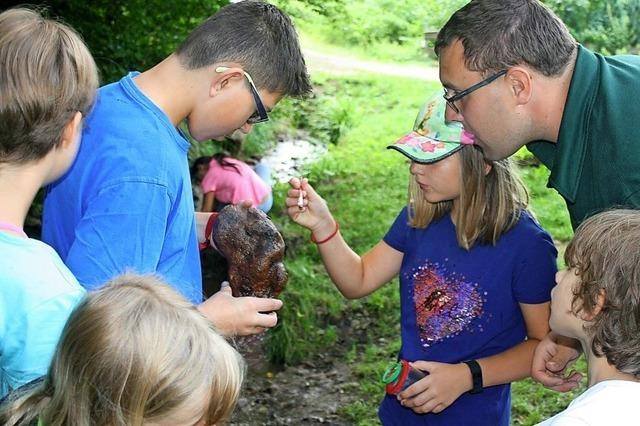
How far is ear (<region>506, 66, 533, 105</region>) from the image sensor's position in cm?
297

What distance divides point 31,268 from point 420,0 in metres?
9.24

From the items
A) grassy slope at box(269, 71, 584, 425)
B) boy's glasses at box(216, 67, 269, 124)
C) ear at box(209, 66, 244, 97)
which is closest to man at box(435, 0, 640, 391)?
boy's glasses at box(216, 67, 269, 124)

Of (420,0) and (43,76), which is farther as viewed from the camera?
(420,0)

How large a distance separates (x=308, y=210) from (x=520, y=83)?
1076 mm

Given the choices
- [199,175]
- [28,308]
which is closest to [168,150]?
[28,308]

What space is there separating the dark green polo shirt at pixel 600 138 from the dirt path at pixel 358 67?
13.3 m

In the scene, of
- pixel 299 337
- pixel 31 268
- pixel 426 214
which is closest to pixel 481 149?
pixel 426 214

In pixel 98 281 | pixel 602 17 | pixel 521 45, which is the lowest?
pixel 602 17

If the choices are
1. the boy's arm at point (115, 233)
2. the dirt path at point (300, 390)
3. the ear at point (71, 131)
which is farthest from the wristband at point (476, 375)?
the dirt path at point (300, 390)

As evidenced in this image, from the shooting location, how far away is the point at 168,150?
101 inches

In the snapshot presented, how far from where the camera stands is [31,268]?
2113mm

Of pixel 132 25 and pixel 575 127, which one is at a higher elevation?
pixel 575 127

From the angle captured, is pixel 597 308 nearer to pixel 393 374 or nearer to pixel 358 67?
pixel 393 374

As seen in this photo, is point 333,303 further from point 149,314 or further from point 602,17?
point 602,17
